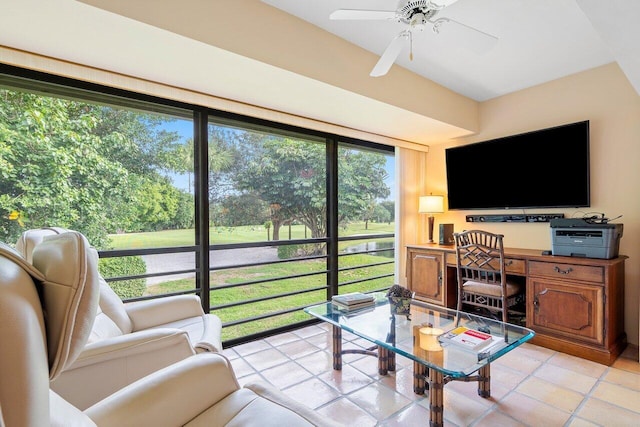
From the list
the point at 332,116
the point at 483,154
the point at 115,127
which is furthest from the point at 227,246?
the point at 483,154

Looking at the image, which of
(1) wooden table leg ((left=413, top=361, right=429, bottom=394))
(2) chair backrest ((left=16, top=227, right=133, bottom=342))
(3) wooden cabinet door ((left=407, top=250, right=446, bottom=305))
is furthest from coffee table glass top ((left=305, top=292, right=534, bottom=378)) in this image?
(2) chair backrest ((left=16, top=227, right=133, bottom=342))

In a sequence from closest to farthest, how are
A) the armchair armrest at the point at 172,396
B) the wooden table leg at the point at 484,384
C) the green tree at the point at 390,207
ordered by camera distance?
the armchair armrest at the point at 172,396, the wooden table leg at the point at 484,384, the green tree at the point at 390,207

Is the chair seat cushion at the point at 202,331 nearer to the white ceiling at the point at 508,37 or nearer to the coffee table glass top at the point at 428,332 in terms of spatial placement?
the coffee table glass top at the point at 428,332

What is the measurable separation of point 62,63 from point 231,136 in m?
1.23

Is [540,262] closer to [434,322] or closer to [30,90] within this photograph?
[434,322]

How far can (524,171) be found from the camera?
3.09 meters

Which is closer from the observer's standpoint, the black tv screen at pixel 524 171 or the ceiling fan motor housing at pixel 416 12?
the ceiling fan motor housing at pixel 416 12

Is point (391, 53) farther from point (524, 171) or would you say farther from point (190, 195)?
point (524, 171)

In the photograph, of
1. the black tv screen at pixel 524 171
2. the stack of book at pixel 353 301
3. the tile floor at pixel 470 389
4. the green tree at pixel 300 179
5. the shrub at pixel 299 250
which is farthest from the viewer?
the shrub at pixel 299 250

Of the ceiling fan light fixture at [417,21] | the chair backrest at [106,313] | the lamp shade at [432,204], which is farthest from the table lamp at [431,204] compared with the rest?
the chair backrest at [106,313]

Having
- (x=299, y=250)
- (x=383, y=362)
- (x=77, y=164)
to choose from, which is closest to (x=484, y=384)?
→ (x=383, y=362)

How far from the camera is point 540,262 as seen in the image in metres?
2.59

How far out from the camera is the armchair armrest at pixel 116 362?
1203 millimetres

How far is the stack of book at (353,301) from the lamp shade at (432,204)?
5.93 feet
